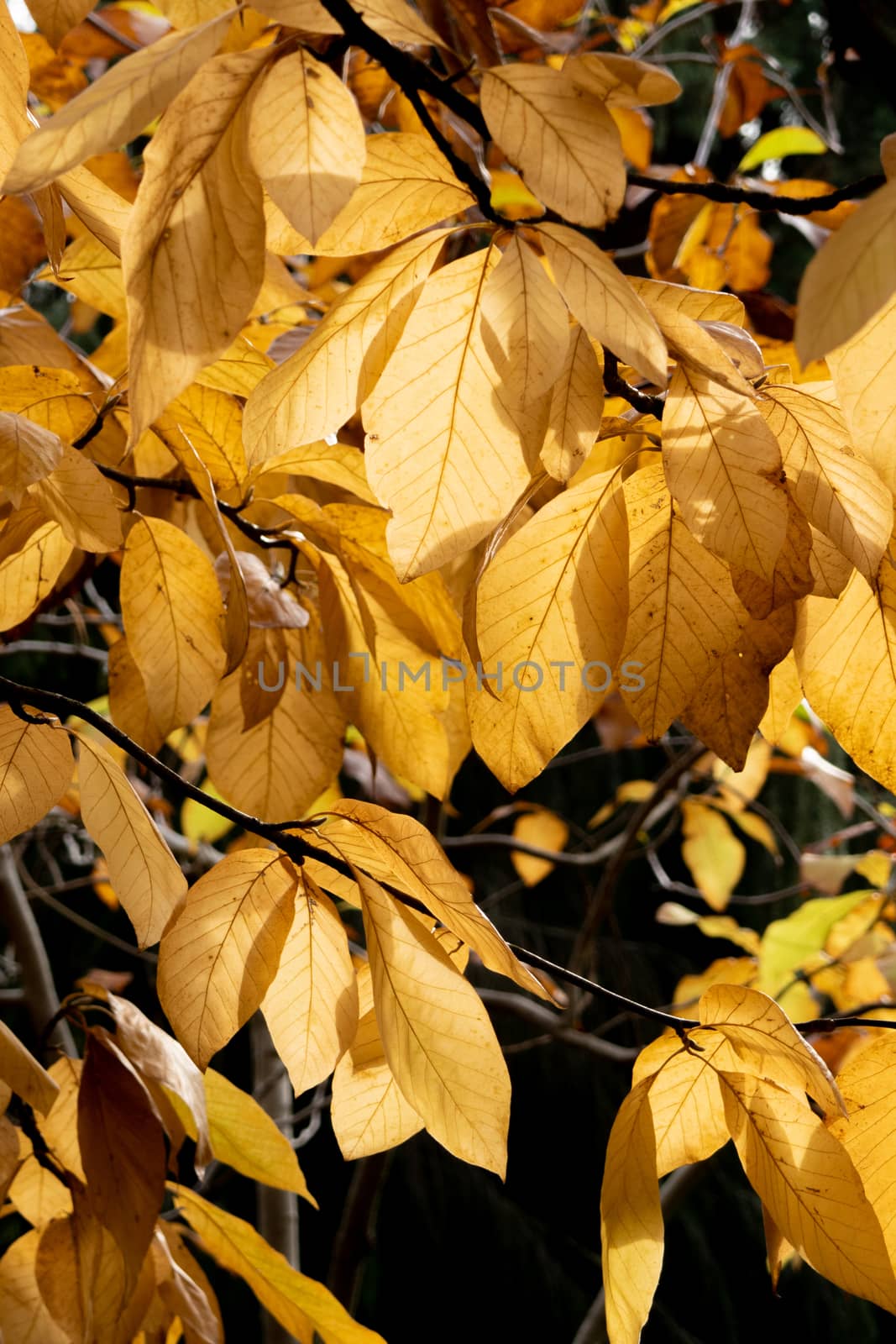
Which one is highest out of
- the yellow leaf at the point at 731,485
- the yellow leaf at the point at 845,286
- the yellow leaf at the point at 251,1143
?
the yellow leaf at the point at 845,286

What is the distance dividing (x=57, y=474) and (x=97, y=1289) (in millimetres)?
329

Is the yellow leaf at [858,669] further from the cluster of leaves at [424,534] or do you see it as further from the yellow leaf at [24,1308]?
the yellow leaf at [24,1308]

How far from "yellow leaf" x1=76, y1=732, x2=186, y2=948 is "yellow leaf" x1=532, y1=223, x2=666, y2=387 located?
0.70 feet

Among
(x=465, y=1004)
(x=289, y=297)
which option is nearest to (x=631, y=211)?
(x=289, y=297)

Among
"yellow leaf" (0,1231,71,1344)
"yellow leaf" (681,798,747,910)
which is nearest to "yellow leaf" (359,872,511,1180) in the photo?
"yellow leaf" (0,1231,71,1344)

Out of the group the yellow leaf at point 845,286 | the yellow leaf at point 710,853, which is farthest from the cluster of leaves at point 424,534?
the yellow leaf at point 710,853

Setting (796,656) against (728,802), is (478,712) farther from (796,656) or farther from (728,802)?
(728,802)

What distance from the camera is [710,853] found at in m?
1.77

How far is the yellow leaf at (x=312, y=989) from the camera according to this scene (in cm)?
38

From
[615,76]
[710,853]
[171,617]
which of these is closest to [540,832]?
[710,853]

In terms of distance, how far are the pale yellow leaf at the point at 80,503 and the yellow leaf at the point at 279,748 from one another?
16cm

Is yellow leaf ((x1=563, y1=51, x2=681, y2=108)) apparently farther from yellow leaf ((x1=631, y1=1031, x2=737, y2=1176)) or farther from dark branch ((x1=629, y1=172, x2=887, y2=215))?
yellow leaf ((x1=631, y1=1031, x2=737, y2=1176))

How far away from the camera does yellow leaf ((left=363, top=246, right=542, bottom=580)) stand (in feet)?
0.97

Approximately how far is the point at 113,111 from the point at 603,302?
0.37ft
